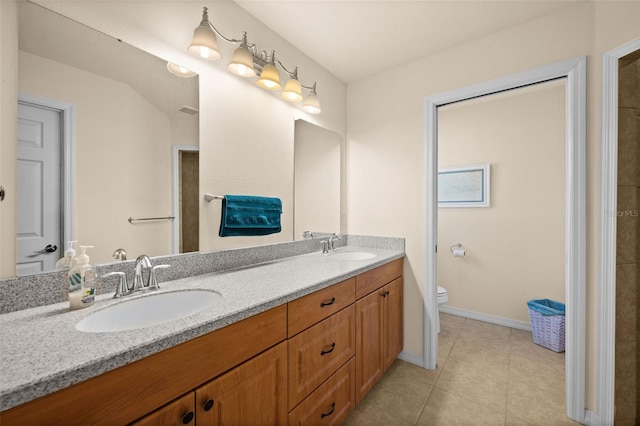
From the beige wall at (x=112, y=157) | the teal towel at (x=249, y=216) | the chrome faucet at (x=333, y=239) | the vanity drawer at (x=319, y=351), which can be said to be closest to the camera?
the beige wall at (x=112, y=157)

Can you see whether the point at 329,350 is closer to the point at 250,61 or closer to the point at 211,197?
the point at 211,197

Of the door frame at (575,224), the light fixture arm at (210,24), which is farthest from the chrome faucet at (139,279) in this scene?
the door frame at (575,224)

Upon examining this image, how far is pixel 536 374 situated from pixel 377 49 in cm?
267

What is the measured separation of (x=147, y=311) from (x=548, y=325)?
2.96 m

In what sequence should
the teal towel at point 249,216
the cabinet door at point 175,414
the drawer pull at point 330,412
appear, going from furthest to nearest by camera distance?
the teal towel at point 249,216 < the drawer pull at point 330,412 < the cabinet door at point 175,414

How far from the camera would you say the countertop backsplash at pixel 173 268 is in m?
0.89

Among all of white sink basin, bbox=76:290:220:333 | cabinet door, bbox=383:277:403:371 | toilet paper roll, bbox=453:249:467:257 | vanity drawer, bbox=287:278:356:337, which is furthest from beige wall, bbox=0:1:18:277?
toilet paper roll, bbox=453:249:467:257

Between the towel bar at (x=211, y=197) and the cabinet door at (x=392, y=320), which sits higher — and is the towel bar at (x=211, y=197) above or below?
above

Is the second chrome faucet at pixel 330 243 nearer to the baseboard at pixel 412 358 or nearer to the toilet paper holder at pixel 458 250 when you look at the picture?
the baseboard at pixel 412 358

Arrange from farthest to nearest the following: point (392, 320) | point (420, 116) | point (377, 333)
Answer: point (420, 116) → point (392, 320) → point (377, 333)

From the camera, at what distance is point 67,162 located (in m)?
1.00

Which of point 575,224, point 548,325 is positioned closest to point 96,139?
point 575,224

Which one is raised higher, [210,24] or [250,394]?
[210,24]

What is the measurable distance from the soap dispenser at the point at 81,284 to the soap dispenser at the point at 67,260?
2 cm
